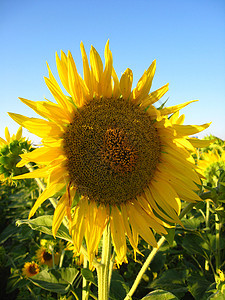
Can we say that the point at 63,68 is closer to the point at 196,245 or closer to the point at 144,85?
the point at 144,85

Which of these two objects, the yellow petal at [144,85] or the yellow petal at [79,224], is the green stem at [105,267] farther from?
the yellow petal at [144,85]

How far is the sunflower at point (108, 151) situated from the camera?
4.33 ft

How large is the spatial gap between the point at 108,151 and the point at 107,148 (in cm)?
3

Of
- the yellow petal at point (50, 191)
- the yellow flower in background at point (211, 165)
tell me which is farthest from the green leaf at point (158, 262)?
the yellow petal at point (50, 191)

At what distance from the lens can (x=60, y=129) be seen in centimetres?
136

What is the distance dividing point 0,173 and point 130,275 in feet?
6.36

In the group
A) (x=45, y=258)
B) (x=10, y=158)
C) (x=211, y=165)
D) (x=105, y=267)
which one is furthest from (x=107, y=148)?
(x=45, y=258)

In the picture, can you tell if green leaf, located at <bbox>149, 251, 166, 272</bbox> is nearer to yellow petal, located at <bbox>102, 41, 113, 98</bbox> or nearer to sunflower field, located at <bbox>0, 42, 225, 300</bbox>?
sunflower field, located at <bbox>0, 42, 225, 300</bbox>

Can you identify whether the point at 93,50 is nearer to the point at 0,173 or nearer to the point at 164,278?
the point at 0,173

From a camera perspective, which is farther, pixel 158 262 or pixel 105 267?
pixel 158 262

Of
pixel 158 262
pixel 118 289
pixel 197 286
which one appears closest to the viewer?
pixel 118 289

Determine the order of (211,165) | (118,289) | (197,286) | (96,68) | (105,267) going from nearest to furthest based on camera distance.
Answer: (96,68) < (105,267) < (118,289) < (197,286) < (211,165)

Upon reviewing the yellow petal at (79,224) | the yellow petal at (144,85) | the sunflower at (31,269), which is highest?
the yellow petal at (144,85)

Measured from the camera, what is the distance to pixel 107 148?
1391mm
